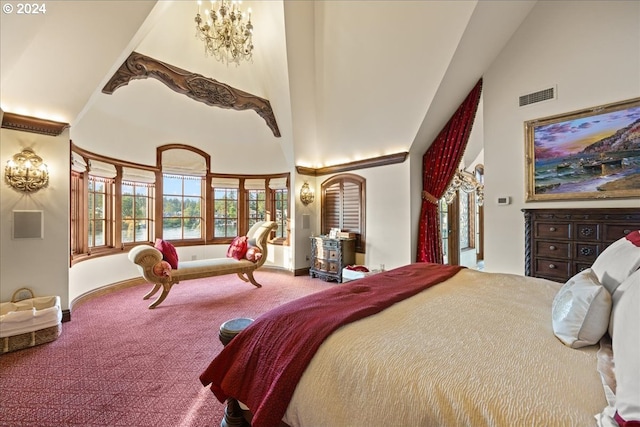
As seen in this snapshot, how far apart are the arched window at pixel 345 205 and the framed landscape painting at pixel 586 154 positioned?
2.50 m

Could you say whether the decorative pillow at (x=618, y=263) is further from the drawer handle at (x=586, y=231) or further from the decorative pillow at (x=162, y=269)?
the decorative pillow at (x=162, y=269)

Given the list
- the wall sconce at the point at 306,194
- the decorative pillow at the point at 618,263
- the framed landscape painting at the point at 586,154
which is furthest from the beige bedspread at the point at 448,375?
the wall sconce at the point at 306,194

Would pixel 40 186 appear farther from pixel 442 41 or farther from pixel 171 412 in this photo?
pixel 442 41

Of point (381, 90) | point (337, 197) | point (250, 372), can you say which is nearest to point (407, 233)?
point (337, 197)

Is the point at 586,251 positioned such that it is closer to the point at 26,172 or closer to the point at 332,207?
the point at 332,207

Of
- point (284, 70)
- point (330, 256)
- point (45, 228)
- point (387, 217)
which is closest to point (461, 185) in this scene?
point (387, 217)

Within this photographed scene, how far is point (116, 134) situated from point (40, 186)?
6.70ft

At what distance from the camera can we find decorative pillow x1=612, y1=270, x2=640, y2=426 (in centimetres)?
66

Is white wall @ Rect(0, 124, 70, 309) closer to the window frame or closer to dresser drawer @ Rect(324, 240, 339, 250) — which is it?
the window frame

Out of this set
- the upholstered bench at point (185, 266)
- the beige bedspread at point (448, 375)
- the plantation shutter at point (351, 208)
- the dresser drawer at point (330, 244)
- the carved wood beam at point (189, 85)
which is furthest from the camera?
the plantation shutter at point (351, 208)

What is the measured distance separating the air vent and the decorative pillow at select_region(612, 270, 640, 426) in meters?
3.17

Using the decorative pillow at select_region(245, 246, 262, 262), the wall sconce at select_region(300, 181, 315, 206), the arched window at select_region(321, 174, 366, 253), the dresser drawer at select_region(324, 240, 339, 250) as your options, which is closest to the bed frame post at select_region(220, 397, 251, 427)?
the decorative pillow at select_region(245, 246, 262, 262)

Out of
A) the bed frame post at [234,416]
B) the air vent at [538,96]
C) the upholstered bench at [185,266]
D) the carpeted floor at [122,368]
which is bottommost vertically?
the carpeted floor at [122,368]

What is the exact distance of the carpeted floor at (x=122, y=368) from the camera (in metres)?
1.74
